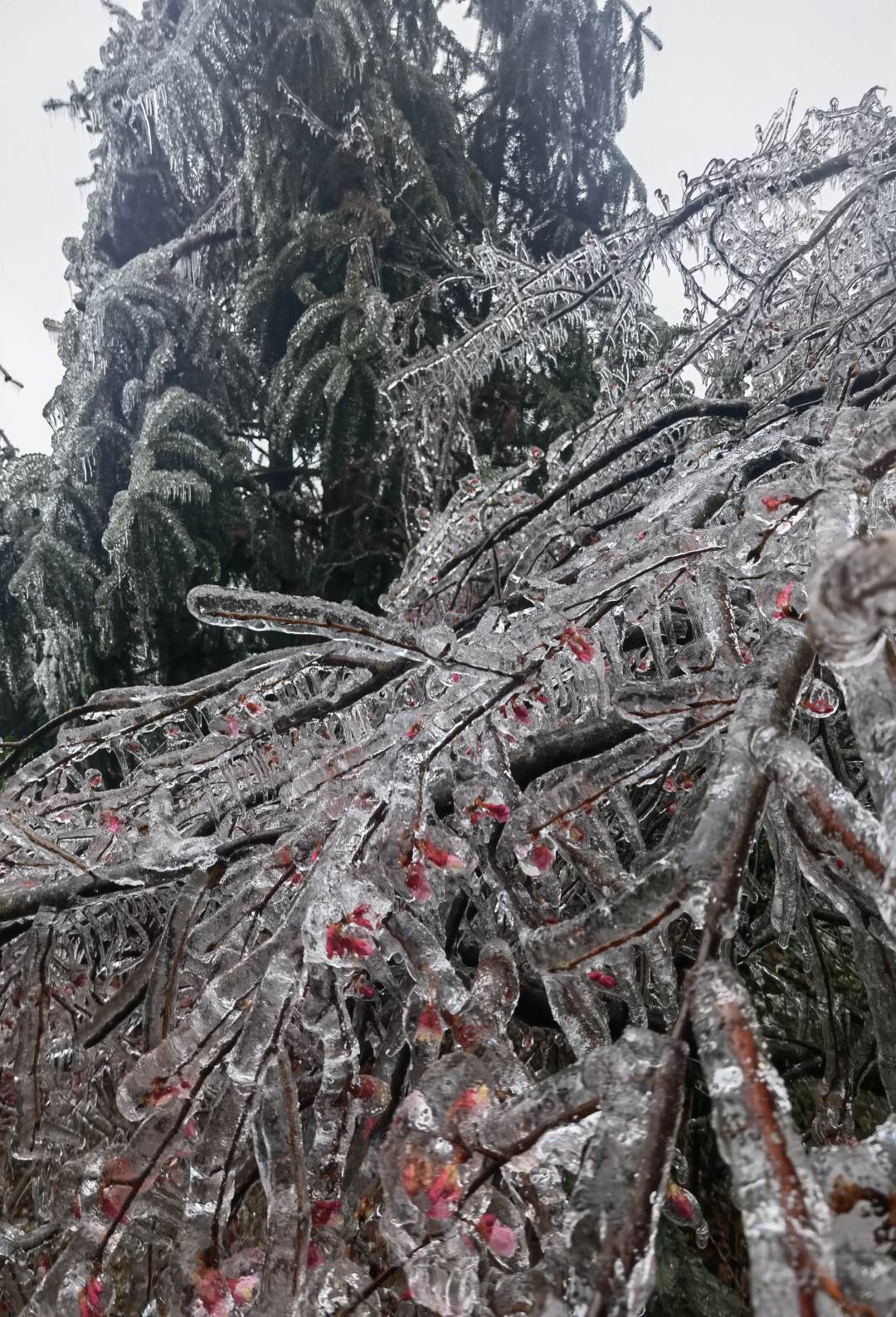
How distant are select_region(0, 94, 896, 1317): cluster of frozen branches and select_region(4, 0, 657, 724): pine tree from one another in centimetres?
215

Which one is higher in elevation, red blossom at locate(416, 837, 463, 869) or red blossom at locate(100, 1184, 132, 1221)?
red blossom at locate(416, 837, 463, 869)

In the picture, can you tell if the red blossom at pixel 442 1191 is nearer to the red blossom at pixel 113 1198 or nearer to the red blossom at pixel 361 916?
the red blossom at pixel 361 916

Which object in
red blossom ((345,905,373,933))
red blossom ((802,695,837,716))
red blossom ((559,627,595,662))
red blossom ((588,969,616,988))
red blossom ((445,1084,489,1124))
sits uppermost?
red blossom ((559,627,595,662))

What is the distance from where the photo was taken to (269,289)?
4836mm

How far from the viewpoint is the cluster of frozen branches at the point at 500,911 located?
0.41 meters

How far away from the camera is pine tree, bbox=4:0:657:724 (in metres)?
3.83

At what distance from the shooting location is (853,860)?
1.48 ft

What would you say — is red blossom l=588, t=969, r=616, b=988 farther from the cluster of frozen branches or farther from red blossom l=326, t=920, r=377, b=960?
red blossom l=326, t=920, r=377, b=960

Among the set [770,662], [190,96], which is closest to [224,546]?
[190,96]

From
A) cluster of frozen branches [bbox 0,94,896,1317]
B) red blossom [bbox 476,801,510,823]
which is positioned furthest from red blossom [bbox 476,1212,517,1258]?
red blossom [bbox 476,801,510,823]

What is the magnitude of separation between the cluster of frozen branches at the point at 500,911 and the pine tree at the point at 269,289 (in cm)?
215

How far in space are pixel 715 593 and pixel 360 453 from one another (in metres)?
3.44

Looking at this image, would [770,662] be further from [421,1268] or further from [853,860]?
[421,1268]

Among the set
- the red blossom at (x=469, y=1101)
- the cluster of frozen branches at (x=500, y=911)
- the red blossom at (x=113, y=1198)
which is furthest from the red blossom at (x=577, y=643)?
the red blossom at (x=113, y=1198)
